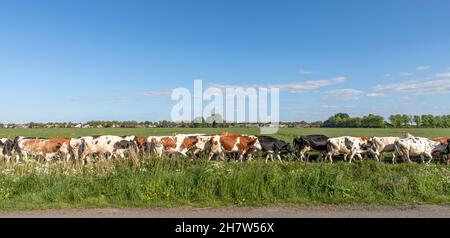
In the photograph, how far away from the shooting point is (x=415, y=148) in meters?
17.1

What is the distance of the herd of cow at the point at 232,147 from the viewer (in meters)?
17.5

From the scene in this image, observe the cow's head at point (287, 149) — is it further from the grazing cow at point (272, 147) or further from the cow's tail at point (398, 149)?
the cow's tail at point (398, 149)

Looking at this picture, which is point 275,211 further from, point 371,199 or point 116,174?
point 116,174

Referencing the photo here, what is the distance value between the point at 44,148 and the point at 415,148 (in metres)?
20.6

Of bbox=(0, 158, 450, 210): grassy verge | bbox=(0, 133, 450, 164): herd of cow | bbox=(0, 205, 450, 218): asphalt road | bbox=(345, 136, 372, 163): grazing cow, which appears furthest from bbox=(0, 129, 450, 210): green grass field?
bbox=(345, 136, 372, 163): grazing cow

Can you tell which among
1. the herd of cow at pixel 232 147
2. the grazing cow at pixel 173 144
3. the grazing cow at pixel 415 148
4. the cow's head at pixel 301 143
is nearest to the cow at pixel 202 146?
the herd of cow at pixel 232 147

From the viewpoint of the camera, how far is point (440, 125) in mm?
107500

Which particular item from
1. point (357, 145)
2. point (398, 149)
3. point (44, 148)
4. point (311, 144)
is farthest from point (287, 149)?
point (44, 148)

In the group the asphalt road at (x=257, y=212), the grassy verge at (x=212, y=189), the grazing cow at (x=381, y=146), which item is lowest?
the asphalt road at (x=257, y=212)

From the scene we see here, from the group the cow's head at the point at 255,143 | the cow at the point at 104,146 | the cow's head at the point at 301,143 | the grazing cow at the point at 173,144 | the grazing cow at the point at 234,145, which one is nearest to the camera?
the grazing cow at the point at 234,145

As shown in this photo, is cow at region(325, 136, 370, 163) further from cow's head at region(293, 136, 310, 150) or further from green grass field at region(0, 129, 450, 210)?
green grass field at region(0, 129, 450, 210)

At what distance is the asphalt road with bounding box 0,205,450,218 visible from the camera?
664 centimetres

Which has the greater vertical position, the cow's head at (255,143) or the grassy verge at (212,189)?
the cow's head at (255,143)
